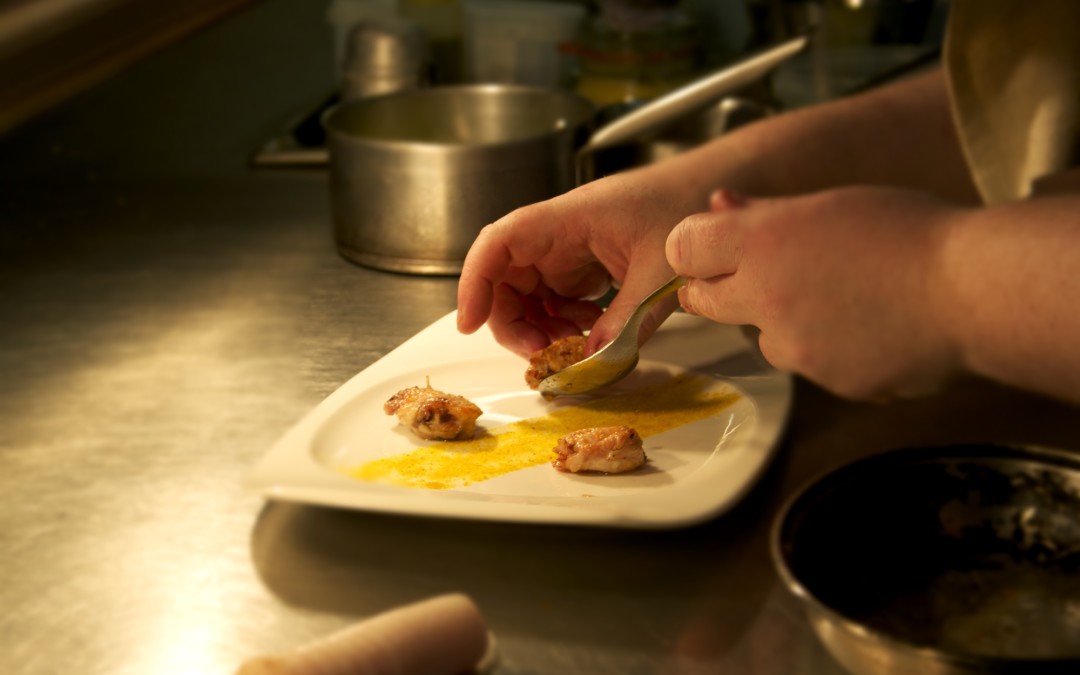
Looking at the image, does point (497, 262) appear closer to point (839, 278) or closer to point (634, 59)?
point (839, 278)

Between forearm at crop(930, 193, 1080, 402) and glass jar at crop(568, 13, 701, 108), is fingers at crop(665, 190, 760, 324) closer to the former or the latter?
forearm at crop(930, 193, 1080, 402)

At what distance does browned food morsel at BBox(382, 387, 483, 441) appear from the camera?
0.63 metres

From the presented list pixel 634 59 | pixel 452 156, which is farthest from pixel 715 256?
pixel 634 59

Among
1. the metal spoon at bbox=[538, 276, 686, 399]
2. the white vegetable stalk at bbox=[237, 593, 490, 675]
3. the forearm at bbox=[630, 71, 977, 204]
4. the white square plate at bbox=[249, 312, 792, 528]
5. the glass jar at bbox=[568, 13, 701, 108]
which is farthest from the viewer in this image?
the glass jar at bbox=[568, 13, 701, 108]

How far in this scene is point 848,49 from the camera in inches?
59.6

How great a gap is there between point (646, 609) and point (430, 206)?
34 cm

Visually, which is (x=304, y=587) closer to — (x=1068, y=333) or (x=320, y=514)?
(x=320, y=514)

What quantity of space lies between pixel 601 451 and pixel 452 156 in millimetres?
220

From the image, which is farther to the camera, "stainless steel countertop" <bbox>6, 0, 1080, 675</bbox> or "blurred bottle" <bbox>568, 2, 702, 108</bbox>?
"blurred bottle" <bbox>568, 2, 702, 108</bbox>

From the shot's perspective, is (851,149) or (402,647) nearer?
(402,647)

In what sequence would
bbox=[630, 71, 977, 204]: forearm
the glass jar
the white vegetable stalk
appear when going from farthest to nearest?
the glass jar, bbox=[630, 71, 977, 204]: forearm, the white vegetable stalk

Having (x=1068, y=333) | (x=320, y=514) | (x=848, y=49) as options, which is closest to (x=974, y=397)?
(x=1068, y=333)

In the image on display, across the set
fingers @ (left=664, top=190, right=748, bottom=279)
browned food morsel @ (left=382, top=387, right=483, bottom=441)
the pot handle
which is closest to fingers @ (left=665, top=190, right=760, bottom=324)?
fingers @ (left=664, top=190, right=748, bottom=279)

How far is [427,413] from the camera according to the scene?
0.64 meters
